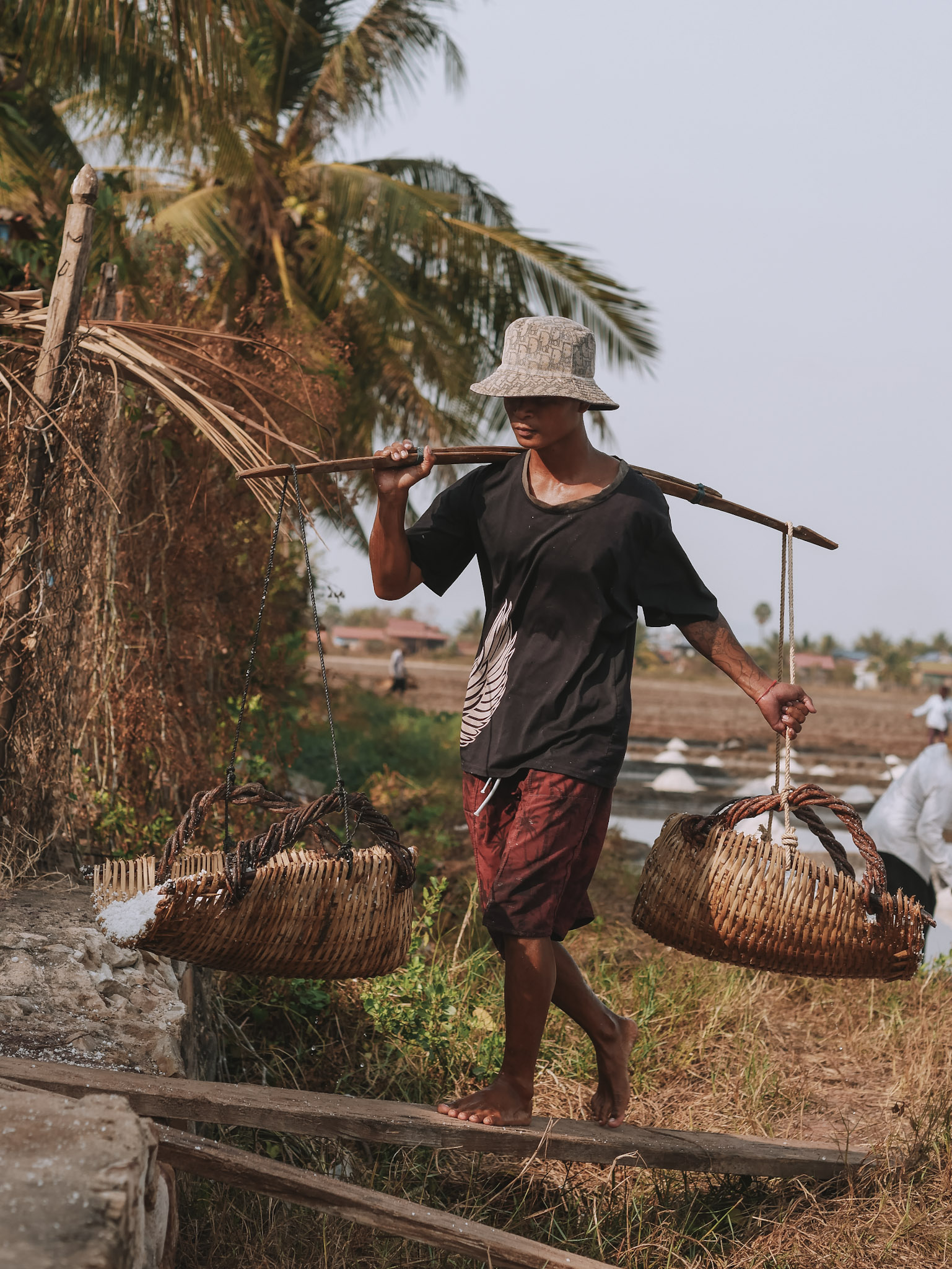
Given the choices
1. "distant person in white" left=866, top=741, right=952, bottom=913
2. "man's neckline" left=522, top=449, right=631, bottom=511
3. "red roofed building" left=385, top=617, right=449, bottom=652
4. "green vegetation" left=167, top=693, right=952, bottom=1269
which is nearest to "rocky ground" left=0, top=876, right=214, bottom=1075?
"green vegetation" left=167, top=693, right=952, bottom=1269

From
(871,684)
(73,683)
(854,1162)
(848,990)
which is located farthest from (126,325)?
(871,684)

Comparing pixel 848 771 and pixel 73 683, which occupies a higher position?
pixel 73 683

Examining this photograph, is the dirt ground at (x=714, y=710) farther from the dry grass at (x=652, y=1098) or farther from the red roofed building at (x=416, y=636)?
the dry grass at (x=652, y=1098)

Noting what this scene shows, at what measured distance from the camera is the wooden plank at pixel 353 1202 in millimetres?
Result: 2363

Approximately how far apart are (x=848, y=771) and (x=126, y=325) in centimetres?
2311

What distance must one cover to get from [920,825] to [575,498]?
13.7ft

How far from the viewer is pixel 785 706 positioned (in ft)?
9.34

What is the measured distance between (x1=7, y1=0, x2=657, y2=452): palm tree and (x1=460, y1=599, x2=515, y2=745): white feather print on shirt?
609 centimetres

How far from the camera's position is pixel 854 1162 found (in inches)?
128

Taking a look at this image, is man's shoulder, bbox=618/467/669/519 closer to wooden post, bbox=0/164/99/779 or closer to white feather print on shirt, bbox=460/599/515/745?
white feather print on shirt, bbox=460/599/515/745

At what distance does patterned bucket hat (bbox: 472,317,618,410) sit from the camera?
2.62 m

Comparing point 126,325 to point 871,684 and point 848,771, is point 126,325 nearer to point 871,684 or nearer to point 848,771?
point 848,771

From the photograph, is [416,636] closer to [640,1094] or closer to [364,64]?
[364,64]

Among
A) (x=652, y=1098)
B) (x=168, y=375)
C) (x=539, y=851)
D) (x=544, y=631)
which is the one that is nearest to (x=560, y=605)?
(x=544, y=631)
